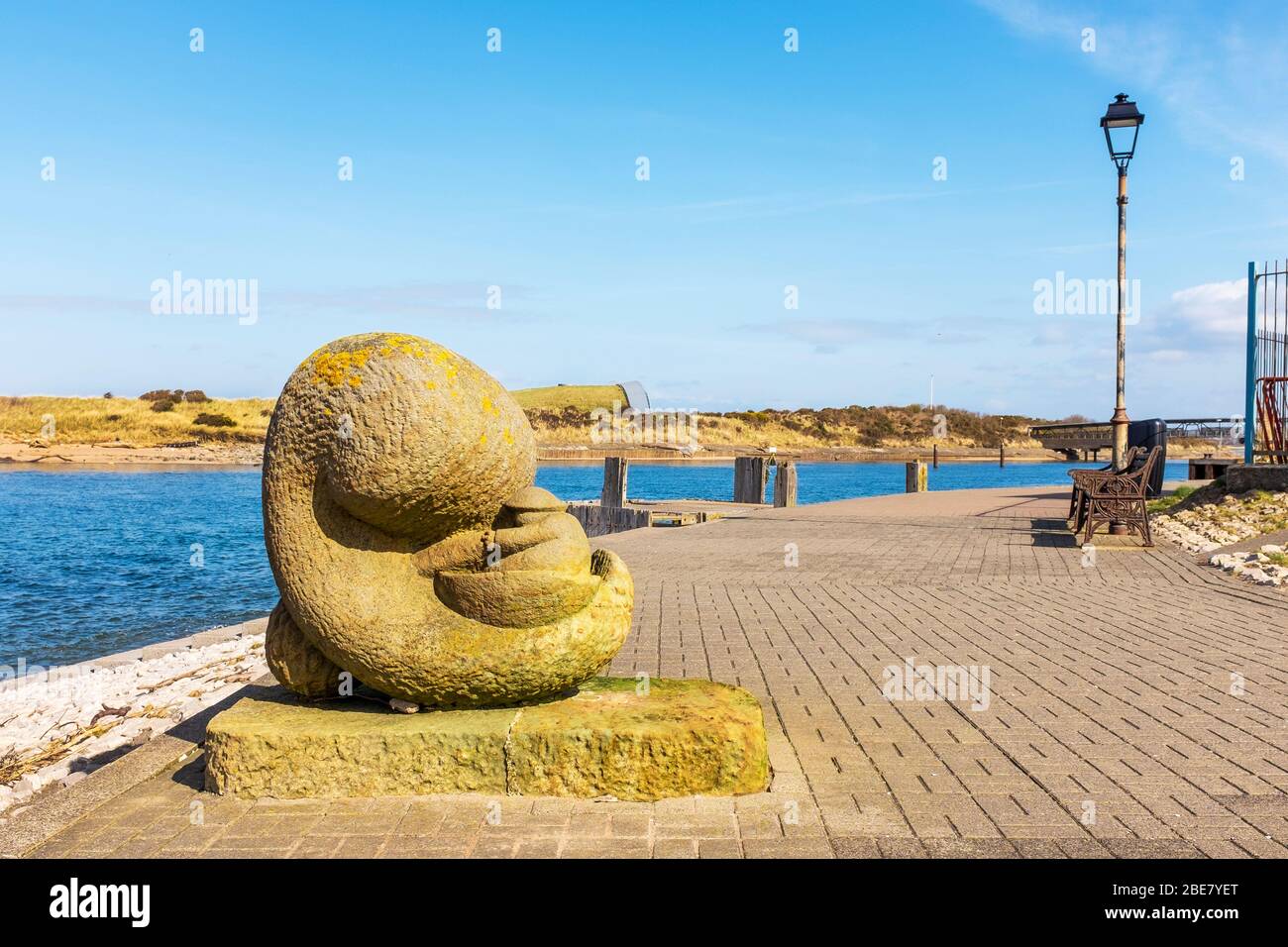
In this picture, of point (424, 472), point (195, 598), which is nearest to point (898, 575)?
point (424, 472)

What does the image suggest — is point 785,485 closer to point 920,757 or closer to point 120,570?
point 120,570

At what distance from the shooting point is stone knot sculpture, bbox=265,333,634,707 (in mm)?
4203

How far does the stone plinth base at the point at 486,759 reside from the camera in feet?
13.8

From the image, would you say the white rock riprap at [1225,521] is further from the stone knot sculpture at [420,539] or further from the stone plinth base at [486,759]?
the stone knot sculpture at [420,539]

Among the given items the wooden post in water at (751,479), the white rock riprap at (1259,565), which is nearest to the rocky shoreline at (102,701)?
the white rock riprap at (1259,565)

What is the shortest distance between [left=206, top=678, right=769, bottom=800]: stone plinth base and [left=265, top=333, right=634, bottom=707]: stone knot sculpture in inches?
10.7

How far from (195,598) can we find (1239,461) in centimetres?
1942

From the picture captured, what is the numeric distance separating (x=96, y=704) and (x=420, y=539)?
567 cm

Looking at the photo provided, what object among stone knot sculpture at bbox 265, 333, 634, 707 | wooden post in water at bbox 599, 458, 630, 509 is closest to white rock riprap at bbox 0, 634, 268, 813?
stone knot sculpture at bbox 265, 333, 634, 707

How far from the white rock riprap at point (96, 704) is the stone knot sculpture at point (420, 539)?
126 inches

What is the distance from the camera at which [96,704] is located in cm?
839

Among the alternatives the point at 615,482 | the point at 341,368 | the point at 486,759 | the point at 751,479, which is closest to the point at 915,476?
the point at 751,479

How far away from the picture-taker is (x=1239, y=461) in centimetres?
1745
